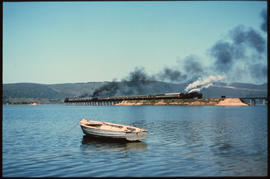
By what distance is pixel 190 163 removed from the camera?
25656 mm

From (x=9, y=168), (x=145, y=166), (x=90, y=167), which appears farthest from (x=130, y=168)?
(x=9, y=168)

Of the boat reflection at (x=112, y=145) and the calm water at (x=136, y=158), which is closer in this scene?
the calm water at (x=136, y=158)

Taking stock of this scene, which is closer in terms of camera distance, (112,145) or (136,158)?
(136,158)

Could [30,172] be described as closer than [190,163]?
Yes

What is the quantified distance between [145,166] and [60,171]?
22.1 feet

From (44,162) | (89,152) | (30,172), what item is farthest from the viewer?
(89,152)

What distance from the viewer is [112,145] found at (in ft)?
121

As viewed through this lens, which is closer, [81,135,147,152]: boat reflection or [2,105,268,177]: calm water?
[2,105,268,177]: calm water

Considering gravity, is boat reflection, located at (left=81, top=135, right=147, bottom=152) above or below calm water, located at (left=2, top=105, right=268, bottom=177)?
below

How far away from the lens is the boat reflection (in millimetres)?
34031

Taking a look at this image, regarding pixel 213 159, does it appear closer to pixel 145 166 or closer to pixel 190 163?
pixel 190 163

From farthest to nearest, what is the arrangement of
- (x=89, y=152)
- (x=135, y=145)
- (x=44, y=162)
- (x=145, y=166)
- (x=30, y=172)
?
(x=135, y=145) → (x=89, y=152) → (x=44, y=162) → (x=145, y=166) → (x=30, y=172)

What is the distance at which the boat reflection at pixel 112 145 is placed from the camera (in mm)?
34031

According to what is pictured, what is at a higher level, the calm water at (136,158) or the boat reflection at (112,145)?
the calm water at (136,158)
